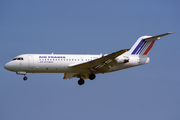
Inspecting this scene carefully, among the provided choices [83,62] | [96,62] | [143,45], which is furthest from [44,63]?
[143,45]

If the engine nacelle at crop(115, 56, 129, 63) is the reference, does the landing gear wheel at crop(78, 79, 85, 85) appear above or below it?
below

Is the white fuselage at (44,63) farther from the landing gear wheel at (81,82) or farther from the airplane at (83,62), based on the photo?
the landing gear wheel at (81,82)

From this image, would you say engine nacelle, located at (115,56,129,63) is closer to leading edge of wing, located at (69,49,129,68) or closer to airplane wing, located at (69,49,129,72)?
airplane wing, located at (69,49,129,72)

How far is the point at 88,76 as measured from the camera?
157 ft

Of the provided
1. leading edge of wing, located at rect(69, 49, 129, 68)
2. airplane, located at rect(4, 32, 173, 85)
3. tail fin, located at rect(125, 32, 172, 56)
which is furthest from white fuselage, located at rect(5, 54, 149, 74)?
tail fin, located at rect(125, 32, 172, 56)

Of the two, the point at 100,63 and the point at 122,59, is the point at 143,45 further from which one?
the point at 100,63

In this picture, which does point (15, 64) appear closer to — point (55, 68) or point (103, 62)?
point (55, 68)

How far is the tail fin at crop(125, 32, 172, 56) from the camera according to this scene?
1873 inches

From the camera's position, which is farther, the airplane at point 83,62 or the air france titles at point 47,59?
the air france titles at point 47,59

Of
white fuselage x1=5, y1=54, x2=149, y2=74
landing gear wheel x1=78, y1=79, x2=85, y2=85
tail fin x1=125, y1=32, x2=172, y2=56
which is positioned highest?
tail fin x1=125, y1=32, x2=172, y2=56

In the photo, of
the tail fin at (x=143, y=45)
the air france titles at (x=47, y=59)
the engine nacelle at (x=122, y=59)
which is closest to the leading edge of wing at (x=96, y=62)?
the engine nacelle at (x=122, y=59)

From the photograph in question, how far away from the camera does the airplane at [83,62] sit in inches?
1715

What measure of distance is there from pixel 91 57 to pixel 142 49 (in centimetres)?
688

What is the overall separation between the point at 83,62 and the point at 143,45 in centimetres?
855
